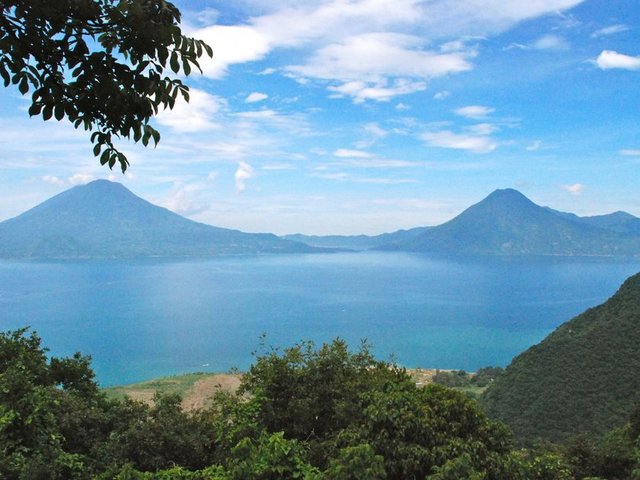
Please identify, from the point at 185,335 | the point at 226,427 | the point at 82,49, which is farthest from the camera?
the point at 185,335

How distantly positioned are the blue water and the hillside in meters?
17.2

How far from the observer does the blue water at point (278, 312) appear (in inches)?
2111

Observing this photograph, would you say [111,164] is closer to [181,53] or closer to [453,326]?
[181,53]

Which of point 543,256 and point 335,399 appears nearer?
point 335,399

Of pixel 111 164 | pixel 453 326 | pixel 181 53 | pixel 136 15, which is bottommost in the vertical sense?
pixel 453 326

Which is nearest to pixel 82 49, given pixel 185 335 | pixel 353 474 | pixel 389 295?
pixel 353 474

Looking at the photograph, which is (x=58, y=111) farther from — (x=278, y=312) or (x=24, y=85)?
(x=278, y=312)

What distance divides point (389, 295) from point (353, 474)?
88486 mm

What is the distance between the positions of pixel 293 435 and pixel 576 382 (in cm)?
2578

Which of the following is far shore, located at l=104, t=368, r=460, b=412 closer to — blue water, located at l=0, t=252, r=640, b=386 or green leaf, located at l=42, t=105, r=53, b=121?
blue water, located at l=0, t=252, r=640, b=386

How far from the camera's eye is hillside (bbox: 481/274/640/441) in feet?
81.3

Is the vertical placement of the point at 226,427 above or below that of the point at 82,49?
below

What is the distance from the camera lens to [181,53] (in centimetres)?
218

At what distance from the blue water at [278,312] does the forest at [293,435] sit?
39.8 meters
